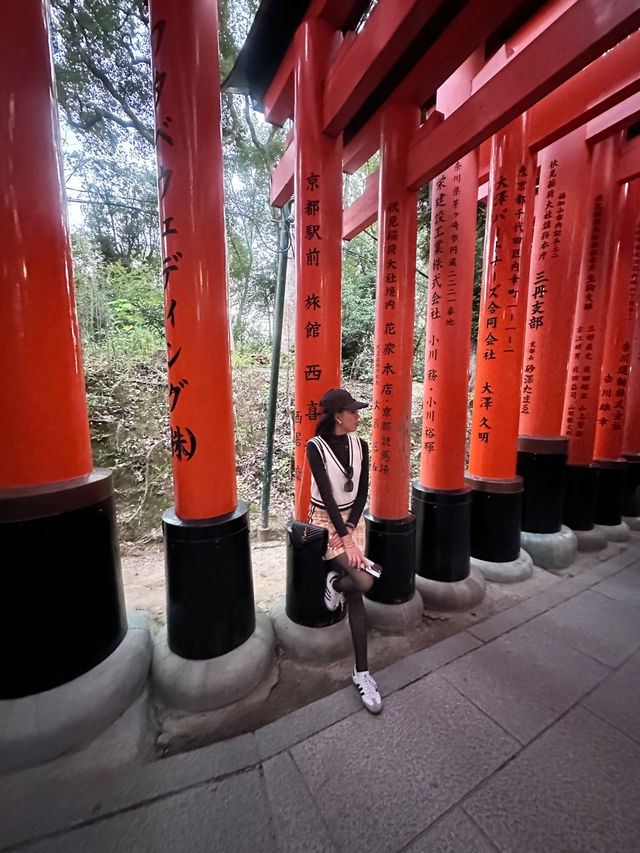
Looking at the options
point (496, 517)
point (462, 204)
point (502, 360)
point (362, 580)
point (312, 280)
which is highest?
point (462, 204)

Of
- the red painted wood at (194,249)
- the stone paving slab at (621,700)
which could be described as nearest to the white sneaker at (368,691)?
the stone paving slab at (621,700)

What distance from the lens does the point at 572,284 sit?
430cm

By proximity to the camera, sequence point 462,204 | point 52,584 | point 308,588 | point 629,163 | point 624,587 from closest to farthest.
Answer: point 52,584 → point 308,588 → point 462,204 → point 624,587 → point 629,163

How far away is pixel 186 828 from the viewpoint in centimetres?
170

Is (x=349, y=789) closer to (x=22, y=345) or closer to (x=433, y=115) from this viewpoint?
(x=22, y=345)

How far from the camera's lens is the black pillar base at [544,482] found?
4.53 m

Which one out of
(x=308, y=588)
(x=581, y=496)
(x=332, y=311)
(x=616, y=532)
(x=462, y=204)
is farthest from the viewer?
(x=616, y=532)

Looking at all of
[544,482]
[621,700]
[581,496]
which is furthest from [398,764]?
[581,496]

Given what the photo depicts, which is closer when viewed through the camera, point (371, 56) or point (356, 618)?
point (371, 56)

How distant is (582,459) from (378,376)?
3575 millimetres

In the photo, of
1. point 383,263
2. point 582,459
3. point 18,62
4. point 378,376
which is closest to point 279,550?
point 378,376

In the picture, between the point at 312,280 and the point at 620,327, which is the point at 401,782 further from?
the point at 620,327

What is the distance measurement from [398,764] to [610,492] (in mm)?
5073

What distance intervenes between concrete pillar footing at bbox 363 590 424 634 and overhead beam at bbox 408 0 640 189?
12.0 feet
